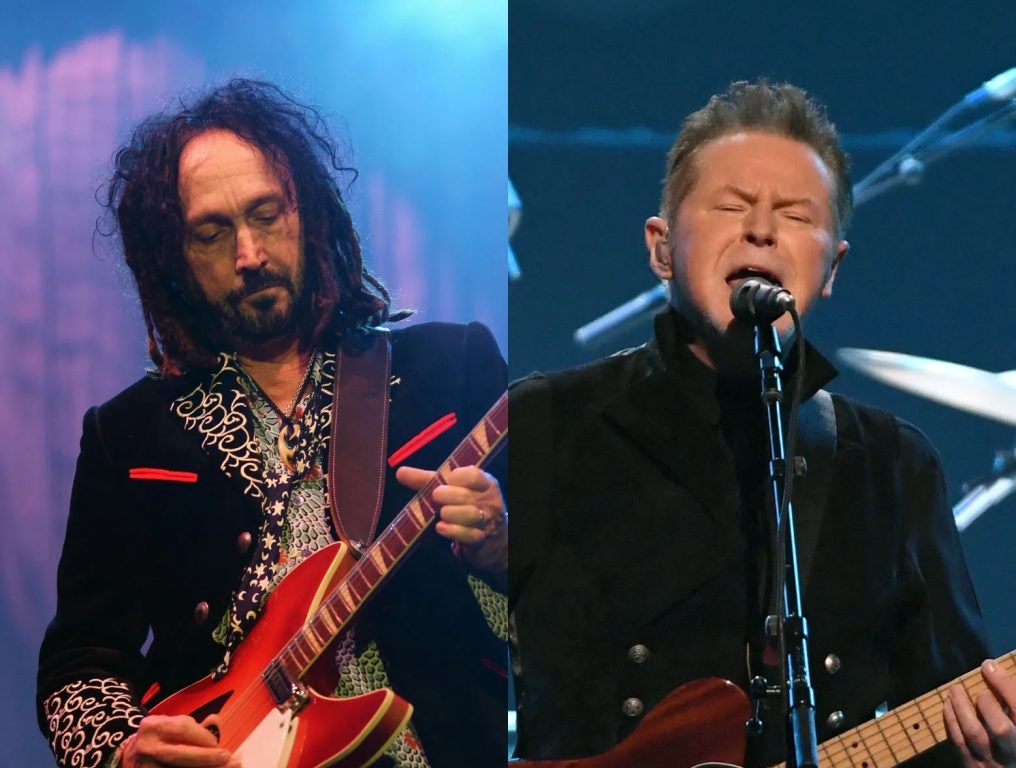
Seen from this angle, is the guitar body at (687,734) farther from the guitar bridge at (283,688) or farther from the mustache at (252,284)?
the mustache at (252,284)

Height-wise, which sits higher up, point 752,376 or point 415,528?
point 752,376

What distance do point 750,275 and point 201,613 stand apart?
4.19ft

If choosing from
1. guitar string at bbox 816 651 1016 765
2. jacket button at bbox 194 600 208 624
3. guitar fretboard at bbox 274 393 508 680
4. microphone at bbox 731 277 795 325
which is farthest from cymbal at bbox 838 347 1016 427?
jacket button at bbox 194 600 208 624

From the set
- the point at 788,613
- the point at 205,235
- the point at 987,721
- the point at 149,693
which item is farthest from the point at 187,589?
the point at 987,721

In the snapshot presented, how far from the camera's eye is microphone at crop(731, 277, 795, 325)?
6.36 feet

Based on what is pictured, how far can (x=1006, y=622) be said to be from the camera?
8.46ft

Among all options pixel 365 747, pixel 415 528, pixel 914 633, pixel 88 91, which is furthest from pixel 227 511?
pixel 914 633

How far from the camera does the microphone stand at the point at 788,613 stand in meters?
1.77

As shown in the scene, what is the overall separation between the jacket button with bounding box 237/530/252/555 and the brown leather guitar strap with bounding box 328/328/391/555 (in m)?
0.17

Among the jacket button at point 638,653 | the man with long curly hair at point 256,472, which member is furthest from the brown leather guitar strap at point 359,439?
the jacket button at point 638,653

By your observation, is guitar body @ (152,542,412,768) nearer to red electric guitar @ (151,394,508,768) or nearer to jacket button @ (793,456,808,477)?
red electric guitar @ (151,394,508,768)

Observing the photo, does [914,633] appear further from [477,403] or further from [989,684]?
[477,403]

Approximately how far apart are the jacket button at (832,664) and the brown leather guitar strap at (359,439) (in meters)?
0.92

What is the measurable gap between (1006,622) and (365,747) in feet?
4.45
